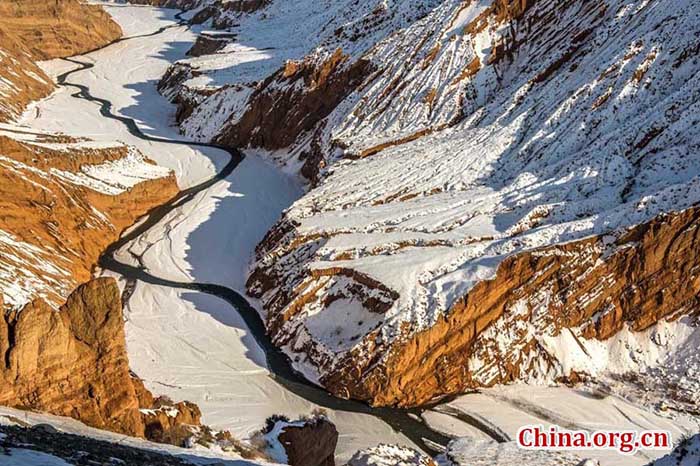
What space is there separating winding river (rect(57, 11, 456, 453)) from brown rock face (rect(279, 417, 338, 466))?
20.5 ft

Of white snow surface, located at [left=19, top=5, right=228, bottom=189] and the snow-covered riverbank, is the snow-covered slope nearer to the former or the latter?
the snow-covered riverbank

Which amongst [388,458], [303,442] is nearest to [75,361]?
[303,442]

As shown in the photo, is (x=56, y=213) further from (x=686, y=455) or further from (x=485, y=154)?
(x=686, y=455)

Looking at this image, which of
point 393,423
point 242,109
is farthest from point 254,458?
point 242,109

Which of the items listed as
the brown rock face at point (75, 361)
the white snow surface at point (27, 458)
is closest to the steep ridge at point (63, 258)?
the brown rock face at point (75, 361)

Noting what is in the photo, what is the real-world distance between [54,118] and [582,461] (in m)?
56.8

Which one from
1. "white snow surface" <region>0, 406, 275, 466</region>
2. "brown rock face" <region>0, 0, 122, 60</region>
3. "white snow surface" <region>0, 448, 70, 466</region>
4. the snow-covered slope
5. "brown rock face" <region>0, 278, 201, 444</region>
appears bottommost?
"white snow surface" <region>0, 448, 70, 466</region>

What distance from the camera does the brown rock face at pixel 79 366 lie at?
18719mm

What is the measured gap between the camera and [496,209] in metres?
36.1

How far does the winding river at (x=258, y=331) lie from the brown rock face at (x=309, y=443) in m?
6.23

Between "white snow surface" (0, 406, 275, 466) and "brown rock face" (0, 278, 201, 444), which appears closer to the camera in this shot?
"white snow surface" (0, 406, 275, 466)

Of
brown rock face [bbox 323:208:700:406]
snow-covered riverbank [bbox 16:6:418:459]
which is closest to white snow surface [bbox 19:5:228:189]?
snow-covered riverbank [bbox 16:6:418:459]

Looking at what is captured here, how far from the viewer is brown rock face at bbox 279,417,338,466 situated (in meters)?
20.3

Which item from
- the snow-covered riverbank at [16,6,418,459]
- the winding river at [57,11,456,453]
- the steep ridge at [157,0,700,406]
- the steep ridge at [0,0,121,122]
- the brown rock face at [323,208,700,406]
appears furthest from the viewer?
the steep ridge at [0,0,121,122]
